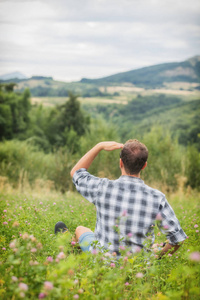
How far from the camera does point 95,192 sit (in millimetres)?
2227

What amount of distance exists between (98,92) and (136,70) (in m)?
57.6

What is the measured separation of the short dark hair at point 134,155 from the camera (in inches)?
83.0

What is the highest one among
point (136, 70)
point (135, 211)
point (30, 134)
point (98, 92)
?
point (136, 70)

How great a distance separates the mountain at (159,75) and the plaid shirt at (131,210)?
128m

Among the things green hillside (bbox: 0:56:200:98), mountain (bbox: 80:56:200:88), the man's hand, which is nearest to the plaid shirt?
the man's hand

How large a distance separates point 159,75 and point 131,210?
502ft

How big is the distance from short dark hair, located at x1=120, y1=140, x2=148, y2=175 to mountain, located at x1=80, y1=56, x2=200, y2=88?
128 meters

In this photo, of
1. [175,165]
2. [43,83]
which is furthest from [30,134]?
[43,83]

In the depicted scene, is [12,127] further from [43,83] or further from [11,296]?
[43,83]

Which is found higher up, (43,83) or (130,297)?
(43,83)

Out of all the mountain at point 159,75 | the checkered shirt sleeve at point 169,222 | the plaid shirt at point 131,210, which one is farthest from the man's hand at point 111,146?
the mountain at point 159,75

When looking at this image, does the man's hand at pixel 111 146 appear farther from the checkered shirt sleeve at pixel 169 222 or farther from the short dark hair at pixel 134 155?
the checkered shirt sleeve at pixel 169 222

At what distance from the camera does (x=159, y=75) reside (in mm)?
145500

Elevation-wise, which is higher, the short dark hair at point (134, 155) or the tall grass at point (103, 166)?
the short dark hair at point (134, 155)
